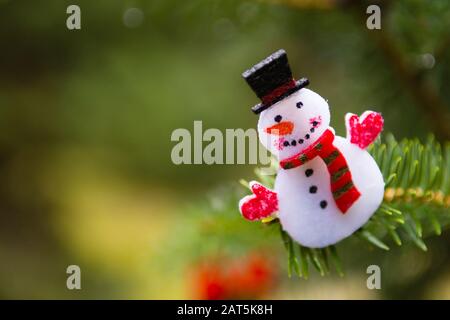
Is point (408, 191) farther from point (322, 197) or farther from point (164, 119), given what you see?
point (164, 119)

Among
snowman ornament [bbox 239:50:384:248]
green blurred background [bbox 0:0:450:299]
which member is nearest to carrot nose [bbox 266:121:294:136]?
snowman ornament [bbox 239:50:384:248]

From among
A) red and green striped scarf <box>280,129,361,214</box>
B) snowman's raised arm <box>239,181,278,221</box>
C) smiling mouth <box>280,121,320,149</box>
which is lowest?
snowman's raised arm <box>239,181,278,221</box>

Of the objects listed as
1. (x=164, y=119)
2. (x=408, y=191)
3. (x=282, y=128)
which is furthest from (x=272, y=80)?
(x=164, y=119)

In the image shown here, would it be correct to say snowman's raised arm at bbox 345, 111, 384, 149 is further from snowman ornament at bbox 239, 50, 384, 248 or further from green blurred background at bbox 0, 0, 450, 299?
green blurred background at bbox 0, 0, 450, 299

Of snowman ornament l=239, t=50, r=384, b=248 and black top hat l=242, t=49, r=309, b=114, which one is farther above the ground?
black top hat l=242, t=49, r=309, b=114

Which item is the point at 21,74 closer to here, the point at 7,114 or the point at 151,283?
the point at 7,114

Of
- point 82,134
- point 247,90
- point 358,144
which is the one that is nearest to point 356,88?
point 358,144
